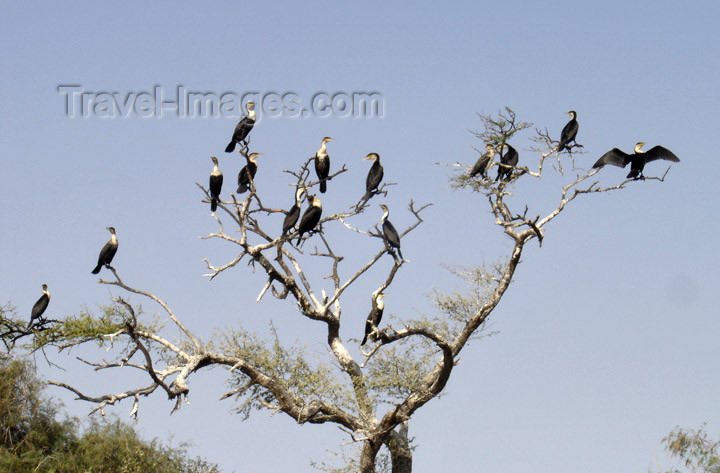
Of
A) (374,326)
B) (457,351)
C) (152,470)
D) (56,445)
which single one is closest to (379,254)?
(374,326)

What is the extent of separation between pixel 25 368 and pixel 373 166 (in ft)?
24.5

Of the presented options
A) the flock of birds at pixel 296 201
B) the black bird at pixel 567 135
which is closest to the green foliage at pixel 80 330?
the flock of birds at pixel 296 201

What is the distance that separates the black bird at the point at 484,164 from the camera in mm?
13609

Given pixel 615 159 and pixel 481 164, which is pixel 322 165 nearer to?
pixel 481 164

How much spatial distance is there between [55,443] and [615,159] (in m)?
10.2

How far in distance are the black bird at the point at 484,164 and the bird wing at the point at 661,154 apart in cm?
228

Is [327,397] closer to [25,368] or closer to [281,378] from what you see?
[281,378]

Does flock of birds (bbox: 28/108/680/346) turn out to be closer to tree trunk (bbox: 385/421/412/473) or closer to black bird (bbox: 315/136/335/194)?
black bird (bbox: 315/136/335/194)

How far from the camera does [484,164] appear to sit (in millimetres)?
13609

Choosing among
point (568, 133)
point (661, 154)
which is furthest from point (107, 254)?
point (661, 154)

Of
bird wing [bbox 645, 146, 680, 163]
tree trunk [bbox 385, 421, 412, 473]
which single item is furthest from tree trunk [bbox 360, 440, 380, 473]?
bird wing [bbox 645, 146, 680, 163]

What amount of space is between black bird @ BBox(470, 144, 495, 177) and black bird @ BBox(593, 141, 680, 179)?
1.52 metres

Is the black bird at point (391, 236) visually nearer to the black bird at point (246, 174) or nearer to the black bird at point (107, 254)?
the black bird at point (246, 174)

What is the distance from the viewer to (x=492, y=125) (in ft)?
45.8
